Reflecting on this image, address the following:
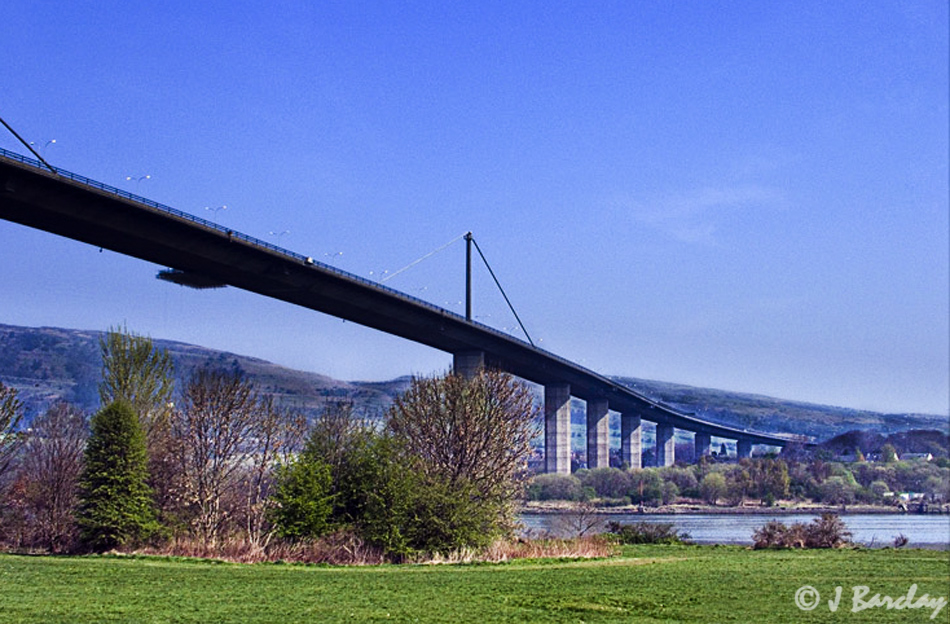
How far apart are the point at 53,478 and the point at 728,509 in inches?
3626

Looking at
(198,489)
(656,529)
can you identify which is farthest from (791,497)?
(198,489)

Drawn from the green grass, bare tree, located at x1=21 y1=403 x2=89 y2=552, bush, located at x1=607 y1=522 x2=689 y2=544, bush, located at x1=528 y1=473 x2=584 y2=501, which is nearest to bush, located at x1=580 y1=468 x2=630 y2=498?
bush, located at x1=528 y1=473 x2=584 y2=501

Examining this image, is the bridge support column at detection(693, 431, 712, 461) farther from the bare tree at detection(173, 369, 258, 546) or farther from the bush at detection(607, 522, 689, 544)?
the bare tree at detection(173, 369, 258, 546)

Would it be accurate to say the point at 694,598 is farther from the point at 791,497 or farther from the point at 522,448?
the point at 791,497

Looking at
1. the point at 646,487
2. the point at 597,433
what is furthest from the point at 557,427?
the point at 646,487

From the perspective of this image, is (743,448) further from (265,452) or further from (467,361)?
(265,452)

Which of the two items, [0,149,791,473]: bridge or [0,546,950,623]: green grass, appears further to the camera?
[0,149,791,473]: bridge

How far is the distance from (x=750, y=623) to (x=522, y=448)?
30116mm

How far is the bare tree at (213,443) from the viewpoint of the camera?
1673 inches

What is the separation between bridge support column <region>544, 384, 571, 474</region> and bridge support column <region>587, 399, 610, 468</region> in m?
8.36

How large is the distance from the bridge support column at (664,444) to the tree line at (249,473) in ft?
387

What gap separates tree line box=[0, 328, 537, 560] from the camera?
3938 centimetres

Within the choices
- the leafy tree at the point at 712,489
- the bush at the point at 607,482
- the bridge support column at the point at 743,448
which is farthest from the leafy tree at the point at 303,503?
the bridge support column at the point at 743,448

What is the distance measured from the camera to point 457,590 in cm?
2806
